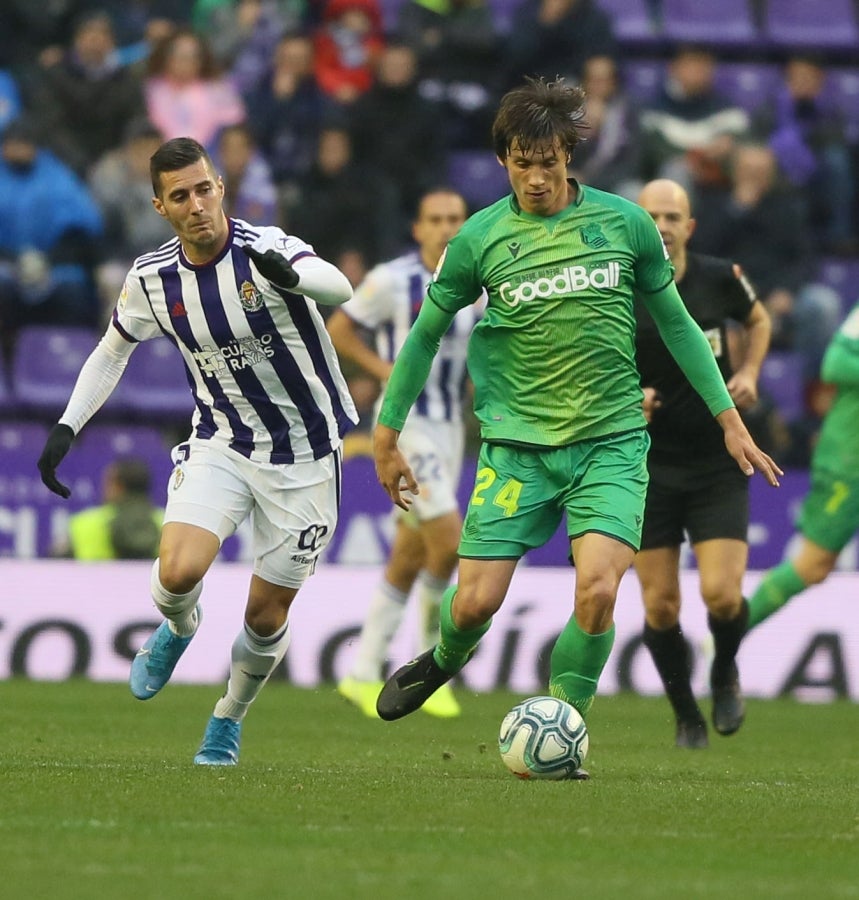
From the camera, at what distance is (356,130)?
54.2ft

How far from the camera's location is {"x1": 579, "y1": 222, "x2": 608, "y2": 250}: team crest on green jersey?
7.03 metres

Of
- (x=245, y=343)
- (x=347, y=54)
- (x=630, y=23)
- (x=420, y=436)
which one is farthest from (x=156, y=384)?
(x=245, y=343)

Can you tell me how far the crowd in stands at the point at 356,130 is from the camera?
15.7 meters

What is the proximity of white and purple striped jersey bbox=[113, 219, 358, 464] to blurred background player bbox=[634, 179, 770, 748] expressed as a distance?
190cm

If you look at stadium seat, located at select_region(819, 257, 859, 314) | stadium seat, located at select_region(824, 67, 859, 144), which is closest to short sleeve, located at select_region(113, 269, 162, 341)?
stadium seat, located at select_region(819, 257, 859, 314)

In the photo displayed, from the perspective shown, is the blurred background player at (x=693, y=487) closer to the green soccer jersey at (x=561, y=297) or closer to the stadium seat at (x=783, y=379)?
the green soccer jersey at (x=561, y=297)

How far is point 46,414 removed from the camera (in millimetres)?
15195

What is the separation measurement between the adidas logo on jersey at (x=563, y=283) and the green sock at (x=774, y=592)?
14.4ft

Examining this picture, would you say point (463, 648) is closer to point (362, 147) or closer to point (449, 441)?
point (449, 441)

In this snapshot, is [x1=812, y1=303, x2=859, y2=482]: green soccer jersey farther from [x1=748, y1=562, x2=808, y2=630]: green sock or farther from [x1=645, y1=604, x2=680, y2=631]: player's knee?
[x1=645, y1=604, x2=680, y2=631]: player's knee

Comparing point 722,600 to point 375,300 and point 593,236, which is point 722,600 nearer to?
point 593,236

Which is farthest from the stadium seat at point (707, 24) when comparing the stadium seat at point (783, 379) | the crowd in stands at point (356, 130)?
the stadium seat at point (783, 379)

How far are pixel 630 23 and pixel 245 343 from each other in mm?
A: 12060

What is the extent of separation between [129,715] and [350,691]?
1.38 meters
